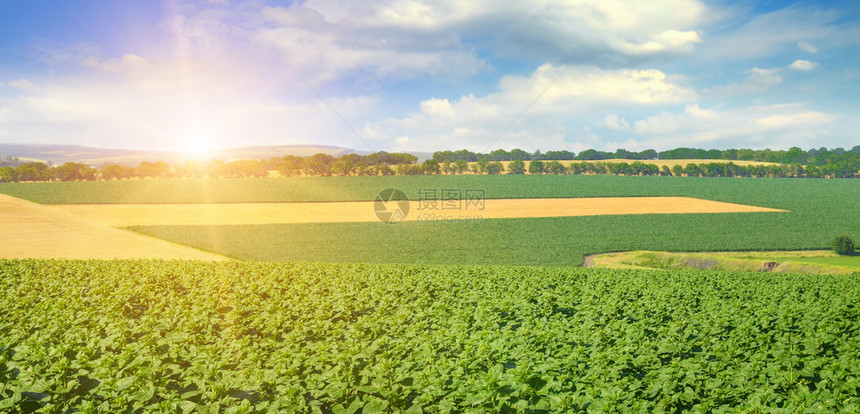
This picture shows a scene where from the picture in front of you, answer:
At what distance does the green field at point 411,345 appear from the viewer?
5.72 meters

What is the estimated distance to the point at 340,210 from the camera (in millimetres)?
63500

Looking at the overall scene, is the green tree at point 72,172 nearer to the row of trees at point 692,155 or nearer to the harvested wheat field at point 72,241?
the harvested wheat field at point 72,241

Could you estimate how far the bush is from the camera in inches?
1677

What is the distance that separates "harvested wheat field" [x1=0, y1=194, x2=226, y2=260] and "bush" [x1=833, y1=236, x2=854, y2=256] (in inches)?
2260

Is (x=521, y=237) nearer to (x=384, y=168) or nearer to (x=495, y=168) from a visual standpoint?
(x=384, y=168)

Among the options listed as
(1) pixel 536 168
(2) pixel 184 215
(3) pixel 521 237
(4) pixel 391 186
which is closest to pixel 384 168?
(4) pixel 391 186

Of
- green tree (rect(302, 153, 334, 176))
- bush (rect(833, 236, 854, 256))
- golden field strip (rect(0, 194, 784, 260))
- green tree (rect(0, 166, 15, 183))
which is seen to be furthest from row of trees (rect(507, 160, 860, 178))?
green tree (rect(0, 166, 15, 183))

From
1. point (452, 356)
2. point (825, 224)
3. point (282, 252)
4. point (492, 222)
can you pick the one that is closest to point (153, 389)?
point (452, 356)

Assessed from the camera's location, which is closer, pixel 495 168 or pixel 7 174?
pixel 7 174

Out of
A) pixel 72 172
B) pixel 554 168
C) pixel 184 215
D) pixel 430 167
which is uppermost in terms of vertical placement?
pixel 554 168

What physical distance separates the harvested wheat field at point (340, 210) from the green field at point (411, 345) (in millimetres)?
43129

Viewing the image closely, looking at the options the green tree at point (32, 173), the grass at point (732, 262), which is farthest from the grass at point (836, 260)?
the green tree at point (32, 173)

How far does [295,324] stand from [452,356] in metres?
3.53

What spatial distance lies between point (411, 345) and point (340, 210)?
57.0m
